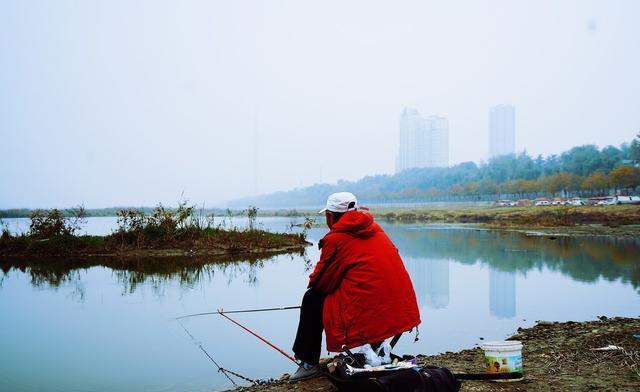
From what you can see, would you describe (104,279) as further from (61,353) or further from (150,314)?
(61,353)

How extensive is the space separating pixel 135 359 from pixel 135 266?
8402 mm

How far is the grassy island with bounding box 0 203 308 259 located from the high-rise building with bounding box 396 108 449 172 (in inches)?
6230

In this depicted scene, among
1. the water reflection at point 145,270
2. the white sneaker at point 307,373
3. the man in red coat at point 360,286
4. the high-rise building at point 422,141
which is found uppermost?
the high-rise building at point 422,141

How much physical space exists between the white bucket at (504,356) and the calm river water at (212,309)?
166 cm

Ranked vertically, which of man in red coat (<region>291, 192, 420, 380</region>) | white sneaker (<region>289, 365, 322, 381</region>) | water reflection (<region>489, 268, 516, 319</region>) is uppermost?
man in red coat (<region>291, 192, 420, 380</region>)

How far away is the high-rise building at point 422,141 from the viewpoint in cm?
17350

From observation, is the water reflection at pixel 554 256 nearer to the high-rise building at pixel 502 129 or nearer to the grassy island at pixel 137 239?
the grassy island at pixel 137 239

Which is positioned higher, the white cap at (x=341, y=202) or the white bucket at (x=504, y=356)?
the white cap at (x=341, y=202)

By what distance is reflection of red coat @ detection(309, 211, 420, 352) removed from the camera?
3.57 metres

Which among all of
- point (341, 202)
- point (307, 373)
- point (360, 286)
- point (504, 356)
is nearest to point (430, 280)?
point (307, 373)

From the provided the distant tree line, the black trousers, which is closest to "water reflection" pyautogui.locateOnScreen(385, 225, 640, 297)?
the black trousers

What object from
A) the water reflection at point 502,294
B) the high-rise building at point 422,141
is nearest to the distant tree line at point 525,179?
the high-rise building at point 422,141

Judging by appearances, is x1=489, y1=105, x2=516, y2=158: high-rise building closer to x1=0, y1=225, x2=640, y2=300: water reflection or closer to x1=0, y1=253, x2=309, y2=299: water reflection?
x1=0, y1=225, x2=640, y2=300: water reflection

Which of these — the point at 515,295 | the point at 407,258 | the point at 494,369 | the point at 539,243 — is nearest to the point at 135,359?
the point at 494,369
